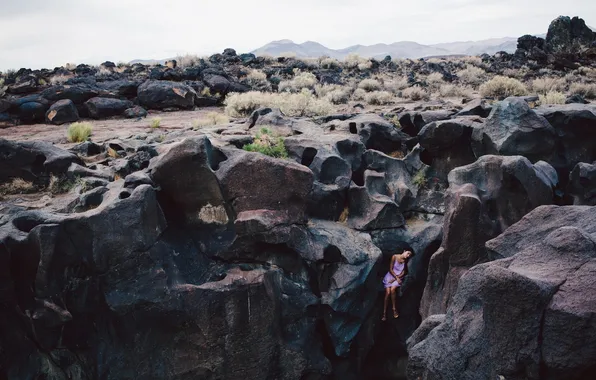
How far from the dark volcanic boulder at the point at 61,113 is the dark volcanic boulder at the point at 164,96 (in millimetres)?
3399

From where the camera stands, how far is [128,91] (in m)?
22.3

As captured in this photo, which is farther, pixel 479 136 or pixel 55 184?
pixel 479 136

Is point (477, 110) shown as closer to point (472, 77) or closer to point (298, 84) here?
point (298, 84)

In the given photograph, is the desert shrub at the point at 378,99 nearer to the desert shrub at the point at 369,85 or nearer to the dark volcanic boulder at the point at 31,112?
the desert shrub at the point at 369,85

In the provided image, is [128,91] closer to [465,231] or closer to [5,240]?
[5,240]

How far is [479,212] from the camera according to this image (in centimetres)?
876

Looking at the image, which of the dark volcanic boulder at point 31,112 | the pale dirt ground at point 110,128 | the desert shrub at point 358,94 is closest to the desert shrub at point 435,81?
the desert shrub at point 358,94

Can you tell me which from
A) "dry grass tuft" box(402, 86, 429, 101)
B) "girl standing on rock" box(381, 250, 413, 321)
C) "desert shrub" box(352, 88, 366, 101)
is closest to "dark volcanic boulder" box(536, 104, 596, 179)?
"girl standing on rock" box(381, 250, 413, 321)

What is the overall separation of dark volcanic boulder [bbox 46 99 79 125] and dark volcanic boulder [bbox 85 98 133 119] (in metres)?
0.90

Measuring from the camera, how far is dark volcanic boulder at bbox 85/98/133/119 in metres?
19.2

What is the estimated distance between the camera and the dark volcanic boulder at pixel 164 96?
21094mm

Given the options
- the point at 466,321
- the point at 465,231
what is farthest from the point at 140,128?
the point at 466,321

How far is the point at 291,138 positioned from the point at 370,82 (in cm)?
1433

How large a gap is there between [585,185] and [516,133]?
1985 millimetres
